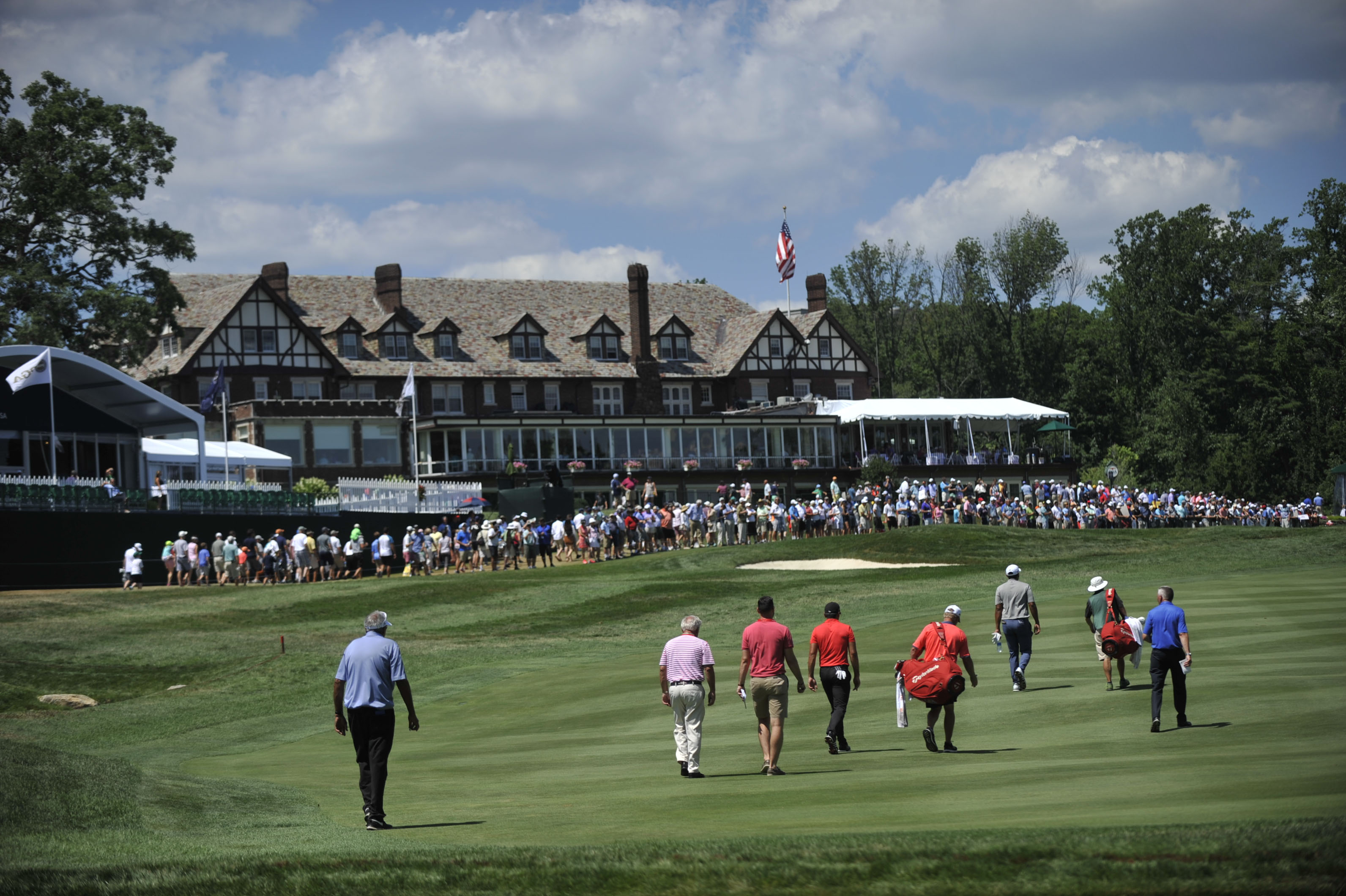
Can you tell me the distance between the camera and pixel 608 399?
250 feet

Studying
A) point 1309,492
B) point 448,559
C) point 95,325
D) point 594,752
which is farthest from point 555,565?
point 1309,492

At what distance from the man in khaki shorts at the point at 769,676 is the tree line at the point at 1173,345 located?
71550mm

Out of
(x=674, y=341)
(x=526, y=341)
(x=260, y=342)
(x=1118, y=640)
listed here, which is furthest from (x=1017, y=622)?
(x=674, y=341)

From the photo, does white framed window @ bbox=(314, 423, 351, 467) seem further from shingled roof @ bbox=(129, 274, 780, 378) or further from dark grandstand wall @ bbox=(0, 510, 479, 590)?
dark grandstand wall @ bbox=(0, 510, 479, 590)

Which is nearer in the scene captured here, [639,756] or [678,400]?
[639,756]

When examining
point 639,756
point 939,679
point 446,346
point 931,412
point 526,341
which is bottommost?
point 639,756

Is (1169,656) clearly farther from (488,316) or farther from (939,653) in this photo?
(488,316)

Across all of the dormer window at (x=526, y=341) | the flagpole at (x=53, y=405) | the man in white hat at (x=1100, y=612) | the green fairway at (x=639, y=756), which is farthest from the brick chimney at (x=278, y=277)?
the man in white hat at (x=1100, y=612)

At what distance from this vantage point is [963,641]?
15.3 metres

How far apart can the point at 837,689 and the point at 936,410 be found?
62175 millimetres

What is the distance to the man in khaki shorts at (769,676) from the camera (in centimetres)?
1413

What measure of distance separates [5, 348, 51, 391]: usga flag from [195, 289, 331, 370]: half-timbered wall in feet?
82.8

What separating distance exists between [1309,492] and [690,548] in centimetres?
5035

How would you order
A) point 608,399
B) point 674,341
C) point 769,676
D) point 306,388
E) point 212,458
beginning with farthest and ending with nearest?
point 674,341
point 608,399
point 306,388
point 212,458
point 769,676
